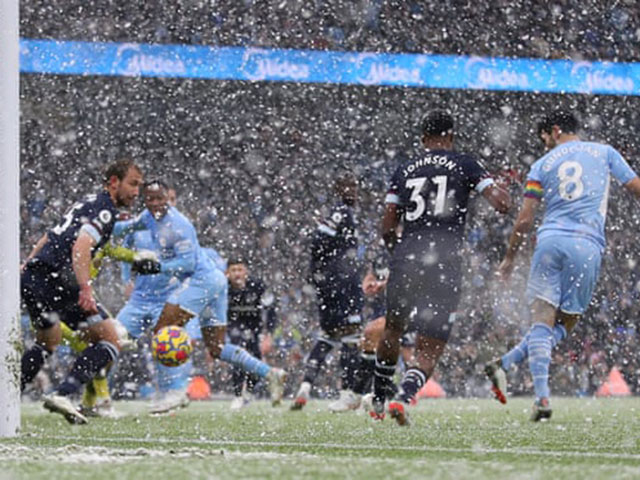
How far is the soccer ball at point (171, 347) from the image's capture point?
7.68 meters

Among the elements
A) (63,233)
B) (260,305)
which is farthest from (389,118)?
(63,233)

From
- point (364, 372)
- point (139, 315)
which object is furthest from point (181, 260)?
point (364, 372)

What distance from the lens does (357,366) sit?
829 centimetres

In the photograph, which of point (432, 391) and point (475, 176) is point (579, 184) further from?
point (432, 391)

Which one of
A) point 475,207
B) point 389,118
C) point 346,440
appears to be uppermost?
point 389,118

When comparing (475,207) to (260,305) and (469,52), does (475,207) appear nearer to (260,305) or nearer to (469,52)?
(469,52)

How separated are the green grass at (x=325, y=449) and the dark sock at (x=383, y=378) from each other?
17 cm

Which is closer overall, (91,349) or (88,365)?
(88,365)

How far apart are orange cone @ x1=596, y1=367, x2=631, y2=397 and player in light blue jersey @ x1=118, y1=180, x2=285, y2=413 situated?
21.9ft

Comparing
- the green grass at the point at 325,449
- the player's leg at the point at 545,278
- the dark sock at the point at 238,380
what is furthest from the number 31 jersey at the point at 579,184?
the dark sock at the point at 238,380

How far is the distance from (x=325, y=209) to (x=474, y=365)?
3.67 meters

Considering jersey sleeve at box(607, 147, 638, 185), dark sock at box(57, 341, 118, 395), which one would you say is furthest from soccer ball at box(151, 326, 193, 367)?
jersey sleeve at box(607, 147, 638, 185)

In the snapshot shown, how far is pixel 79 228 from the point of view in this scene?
257 inches

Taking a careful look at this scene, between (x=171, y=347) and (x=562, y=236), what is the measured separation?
8.52 feet
